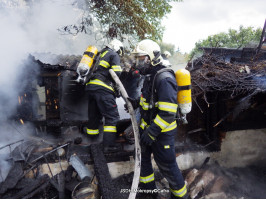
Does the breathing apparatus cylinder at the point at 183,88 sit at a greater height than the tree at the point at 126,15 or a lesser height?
lesser

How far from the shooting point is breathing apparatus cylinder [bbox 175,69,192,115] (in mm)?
2896

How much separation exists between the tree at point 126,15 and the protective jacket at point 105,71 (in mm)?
3517

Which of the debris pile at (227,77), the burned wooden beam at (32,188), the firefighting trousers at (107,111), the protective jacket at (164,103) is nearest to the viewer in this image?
the protective jacket at (164,103)

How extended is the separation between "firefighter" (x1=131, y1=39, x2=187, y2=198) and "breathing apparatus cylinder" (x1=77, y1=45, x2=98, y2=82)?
4.92ft

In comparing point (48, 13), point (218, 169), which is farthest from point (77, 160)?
point (48, 13)

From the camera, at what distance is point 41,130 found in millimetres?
5461

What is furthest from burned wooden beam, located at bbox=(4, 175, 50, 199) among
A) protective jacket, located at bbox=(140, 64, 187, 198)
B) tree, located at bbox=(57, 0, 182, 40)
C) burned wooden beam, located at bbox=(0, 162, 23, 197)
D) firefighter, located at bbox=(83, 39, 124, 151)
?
tree, located at bbox=(57, 0, 182, 40)

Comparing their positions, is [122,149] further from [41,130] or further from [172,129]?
[41,130]

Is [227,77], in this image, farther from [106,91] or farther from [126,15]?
[126,15]

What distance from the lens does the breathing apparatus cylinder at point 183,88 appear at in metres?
2.90

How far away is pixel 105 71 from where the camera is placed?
419 cm

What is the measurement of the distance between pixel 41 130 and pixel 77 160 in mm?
2534

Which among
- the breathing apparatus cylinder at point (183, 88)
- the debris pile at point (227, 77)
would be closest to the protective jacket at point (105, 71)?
the breathing apparatus cylinder at point (183, 88)

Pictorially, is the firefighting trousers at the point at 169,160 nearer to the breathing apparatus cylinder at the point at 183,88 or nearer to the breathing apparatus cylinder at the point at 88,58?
the breathing apparatus cylinder at the point at 183,88
